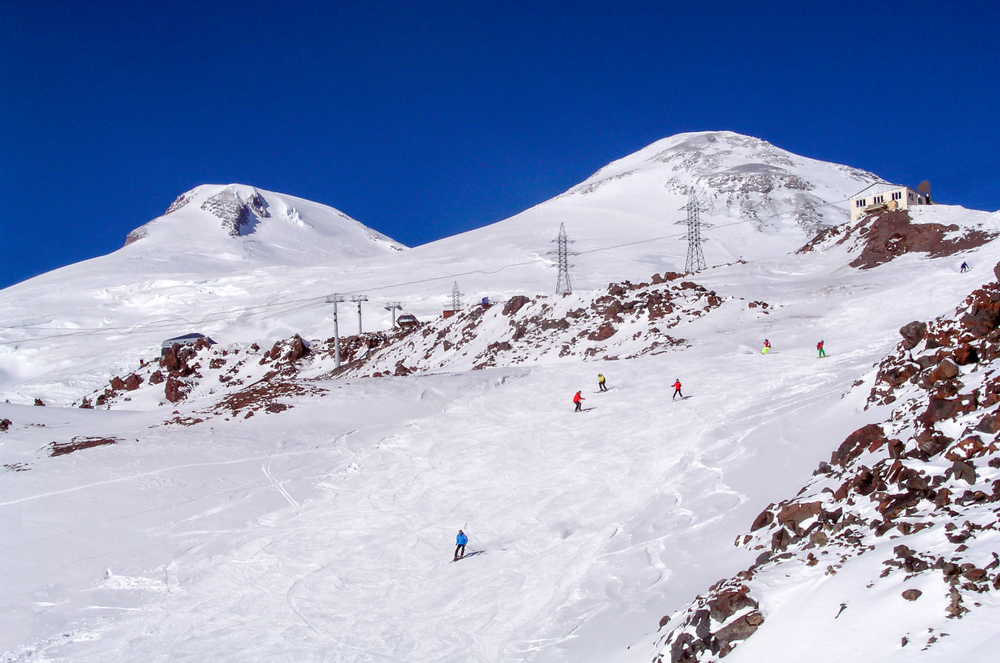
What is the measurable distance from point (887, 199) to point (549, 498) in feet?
194

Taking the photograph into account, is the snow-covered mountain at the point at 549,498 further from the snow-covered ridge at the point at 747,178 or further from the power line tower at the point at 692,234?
the snow-covered ridge at the point at 747,178

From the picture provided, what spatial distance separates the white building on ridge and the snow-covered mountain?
11364 millimetres

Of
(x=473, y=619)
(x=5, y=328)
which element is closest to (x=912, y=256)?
(x=473, y=619)

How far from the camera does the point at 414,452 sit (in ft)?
76.0

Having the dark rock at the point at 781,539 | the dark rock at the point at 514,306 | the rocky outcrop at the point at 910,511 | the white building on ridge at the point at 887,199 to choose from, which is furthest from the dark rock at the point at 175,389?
the white building on ridge at the point at 887,199

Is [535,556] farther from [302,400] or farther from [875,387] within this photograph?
[302,400]

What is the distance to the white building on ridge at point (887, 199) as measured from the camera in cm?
6225

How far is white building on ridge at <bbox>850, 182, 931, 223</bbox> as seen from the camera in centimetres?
6225

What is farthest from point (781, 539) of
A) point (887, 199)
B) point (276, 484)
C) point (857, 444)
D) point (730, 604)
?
point (887, 199)

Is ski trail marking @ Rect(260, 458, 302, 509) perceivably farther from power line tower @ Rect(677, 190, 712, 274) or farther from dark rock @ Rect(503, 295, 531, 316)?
power line tower @ Rect(677, 190, 712, 274)

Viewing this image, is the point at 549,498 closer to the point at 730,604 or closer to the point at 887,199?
the point at 730,604

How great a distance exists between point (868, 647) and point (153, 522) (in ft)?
57.4

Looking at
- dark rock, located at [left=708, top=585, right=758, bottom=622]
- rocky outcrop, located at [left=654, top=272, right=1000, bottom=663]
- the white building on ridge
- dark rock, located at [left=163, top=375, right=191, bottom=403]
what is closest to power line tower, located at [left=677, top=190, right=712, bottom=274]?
the white building on ridge

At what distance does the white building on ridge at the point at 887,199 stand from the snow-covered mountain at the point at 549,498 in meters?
11.4
